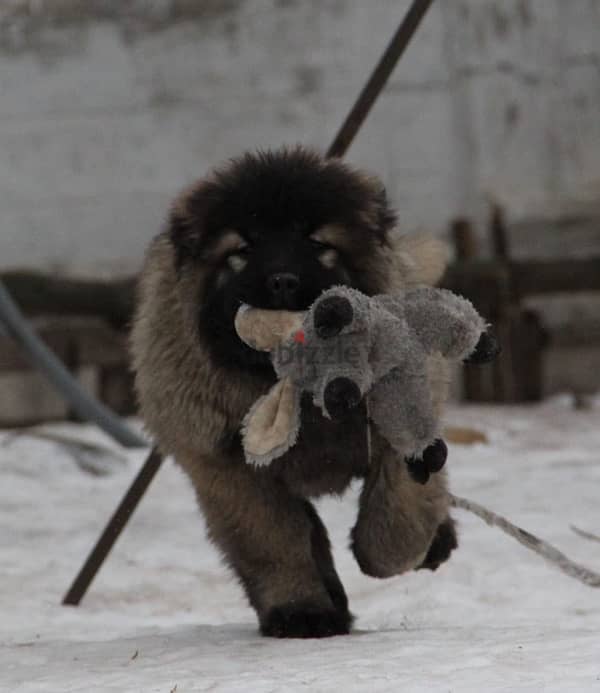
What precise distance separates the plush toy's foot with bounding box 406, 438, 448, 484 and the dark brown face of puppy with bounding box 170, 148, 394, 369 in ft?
1.50

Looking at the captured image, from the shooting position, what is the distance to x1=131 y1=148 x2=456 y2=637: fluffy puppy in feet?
11.6

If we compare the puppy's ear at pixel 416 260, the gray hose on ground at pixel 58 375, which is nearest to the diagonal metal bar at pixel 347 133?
the puppy's ear at pixel 416 260

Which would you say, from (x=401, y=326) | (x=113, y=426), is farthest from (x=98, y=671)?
(x=113, y=426)

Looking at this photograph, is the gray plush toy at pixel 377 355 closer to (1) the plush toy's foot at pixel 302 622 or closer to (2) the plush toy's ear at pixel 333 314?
(2) the plush toy's ear at pixel 333 314

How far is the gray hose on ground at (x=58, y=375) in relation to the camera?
7527 mm

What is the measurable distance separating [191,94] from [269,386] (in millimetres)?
7676

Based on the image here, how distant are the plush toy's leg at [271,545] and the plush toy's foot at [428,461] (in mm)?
513

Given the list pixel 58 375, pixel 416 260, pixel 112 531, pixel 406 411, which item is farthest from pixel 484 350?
pixel 58 375

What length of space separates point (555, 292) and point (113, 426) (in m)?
4.26

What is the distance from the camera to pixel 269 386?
3.62m

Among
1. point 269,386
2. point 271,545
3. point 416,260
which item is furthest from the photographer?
point 416,260

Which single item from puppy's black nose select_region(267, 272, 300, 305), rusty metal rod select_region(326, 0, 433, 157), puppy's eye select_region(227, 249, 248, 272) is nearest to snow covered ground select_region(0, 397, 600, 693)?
puppy's black nose select_region(267, 272, 300, 305)

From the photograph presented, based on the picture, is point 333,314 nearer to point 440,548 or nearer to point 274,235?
point 274,235

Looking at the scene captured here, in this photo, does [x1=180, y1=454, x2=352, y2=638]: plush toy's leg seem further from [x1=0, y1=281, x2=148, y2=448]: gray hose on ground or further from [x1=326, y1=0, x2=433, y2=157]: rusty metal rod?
[x1=0, y1=281, x2=148, y2=448]: gray hose on ground
